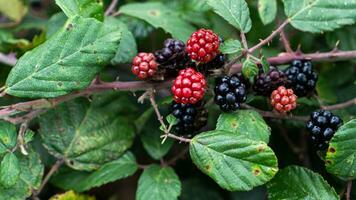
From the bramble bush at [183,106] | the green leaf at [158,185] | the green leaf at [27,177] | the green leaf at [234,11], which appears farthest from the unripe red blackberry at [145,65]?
the green leaf at [27,177]

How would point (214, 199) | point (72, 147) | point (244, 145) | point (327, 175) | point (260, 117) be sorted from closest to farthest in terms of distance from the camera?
point (244, 145)
point (260, 117)
point (72, 147)
point (327, 175)
point (214, 199)

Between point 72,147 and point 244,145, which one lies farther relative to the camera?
point 72,147

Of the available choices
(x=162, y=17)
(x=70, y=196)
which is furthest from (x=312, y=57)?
(x=70, y=196)

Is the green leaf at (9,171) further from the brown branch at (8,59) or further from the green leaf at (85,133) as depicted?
the brown branch at (8,59)

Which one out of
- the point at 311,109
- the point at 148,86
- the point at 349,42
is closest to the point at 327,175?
the point at 311,109

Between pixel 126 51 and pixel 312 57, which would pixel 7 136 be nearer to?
pixel 126 51

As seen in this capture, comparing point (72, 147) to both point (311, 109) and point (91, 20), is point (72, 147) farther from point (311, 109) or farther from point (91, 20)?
point (311, 109)
